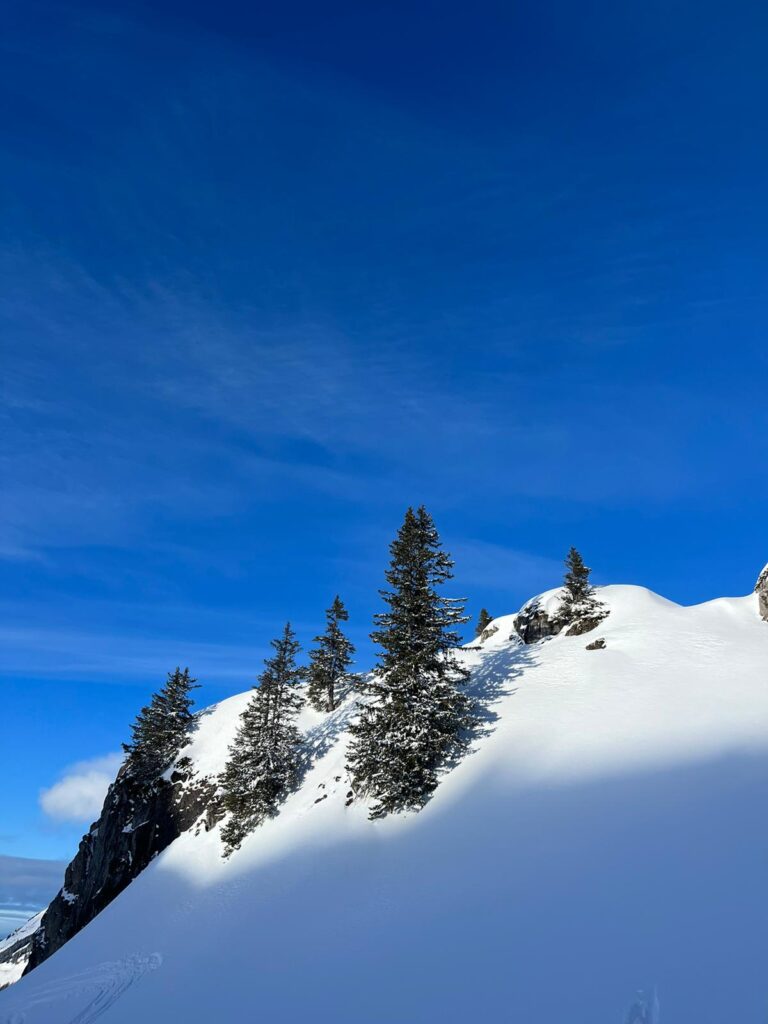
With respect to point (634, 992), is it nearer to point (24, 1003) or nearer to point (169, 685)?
point (24, 1003)

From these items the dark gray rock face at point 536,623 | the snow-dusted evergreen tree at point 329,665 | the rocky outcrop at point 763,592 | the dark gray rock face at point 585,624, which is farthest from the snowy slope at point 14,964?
the rocky outcrop at point 763,592

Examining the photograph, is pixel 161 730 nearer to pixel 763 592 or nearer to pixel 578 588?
pixel 578 588

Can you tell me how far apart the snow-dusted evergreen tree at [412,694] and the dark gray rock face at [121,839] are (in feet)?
60.8

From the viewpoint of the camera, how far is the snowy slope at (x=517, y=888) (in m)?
9.69

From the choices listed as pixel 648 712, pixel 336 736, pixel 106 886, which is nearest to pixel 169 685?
pixel 106 886

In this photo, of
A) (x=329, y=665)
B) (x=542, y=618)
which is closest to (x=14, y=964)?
(x=329, y=665)

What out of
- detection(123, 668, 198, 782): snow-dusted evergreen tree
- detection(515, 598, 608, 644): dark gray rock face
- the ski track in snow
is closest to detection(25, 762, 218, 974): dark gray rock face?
detection(123, 668, 198, 782): snow-dusted evergreen tree

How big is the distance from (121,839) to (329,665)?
20104 millimetres

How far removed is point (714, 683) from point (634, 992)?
793 inches

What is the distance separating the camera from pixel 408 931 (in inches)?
544

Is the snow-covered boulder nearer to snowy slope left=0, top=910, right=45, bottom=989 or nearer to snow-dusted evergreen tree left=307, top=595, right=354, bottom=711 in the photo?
snow-dusted evergreen tree left=307, top=595, right=354, bottom=711

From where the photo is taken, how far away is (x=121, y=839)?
43438mm

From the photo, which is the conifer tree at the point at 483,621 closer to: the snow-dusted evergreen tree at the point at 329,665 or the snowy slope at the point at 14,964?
the snow-dusted evergreen tree at the point at 329,665

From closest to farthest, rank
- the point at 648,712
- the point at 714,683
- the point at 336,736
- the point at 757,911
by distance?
the point at 757,911 → the point at 648,712 → the point at 714,683 → the point at 336,736
